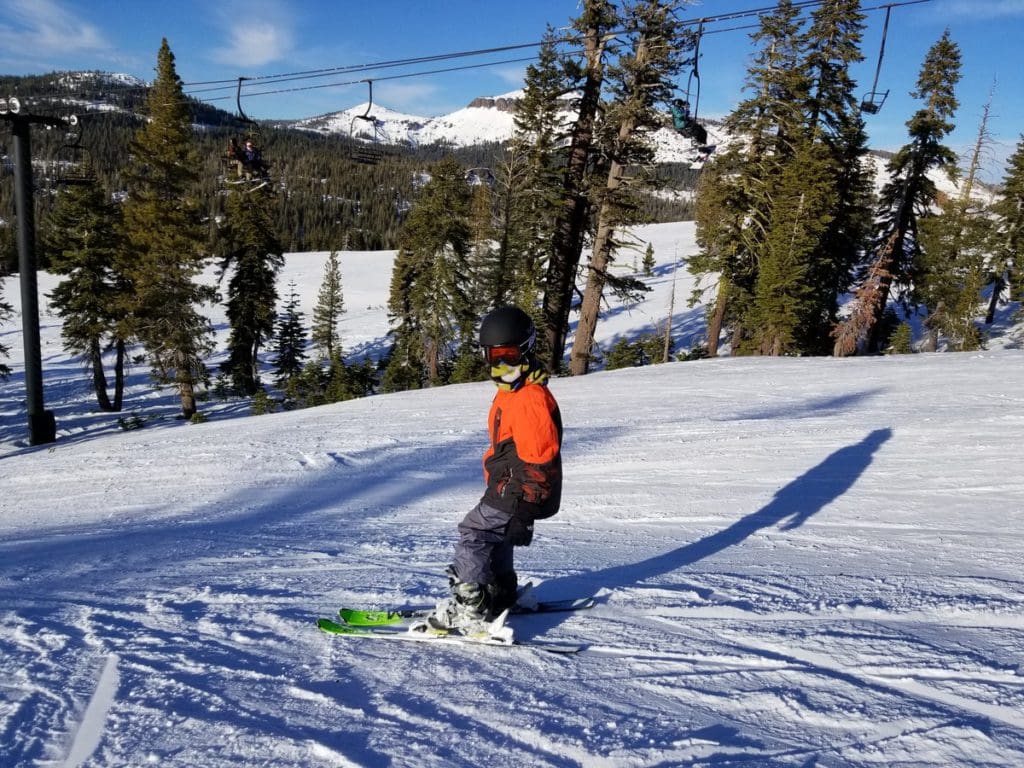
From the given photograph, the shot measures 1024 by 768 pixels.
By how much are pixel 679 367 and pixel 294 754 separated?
15.7 meters

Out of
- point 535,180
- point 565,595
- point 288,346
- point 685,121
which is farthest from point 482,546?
point 288,346

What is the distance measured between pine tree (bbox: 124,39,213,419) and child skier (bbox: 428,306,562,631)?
23.6 m

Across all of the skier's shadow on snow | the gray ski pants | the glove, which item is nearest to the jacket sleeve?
the glove

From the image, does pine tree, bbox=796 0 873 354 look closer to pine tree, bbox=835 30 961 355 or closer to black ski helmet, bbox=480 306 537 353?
pine tree, bbox=835 30 961 355

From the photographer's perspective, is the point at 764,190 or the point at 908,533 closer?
the point at 908,533

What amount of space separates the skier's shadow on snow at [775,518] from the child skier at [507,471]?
966 mm

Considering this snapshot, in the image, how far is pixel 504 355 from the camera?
3.44m

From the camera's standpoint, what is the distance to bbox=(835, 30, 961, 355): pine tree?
26828 millimetres

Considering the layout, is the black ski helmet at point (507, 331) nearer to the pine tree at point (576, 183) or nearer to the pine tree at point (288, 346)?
the pine tree at point (576, 183)

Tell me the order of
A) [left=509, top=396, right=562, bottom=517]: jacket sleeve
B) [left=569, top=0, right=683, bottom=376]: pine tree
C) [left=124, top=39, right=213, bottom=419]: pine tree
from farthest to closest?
[left=124, top=39, right=213, bottom=419]: pine tree, [left=569, top=0, right=683, bottom=376]: pine tree, [left=509, top=396, right=562, bottom=517]: jacket sleeve

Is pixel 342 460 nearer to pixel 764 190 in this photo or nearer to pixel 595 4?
pixel 595 4

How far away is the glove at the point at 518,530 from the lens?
3.58m

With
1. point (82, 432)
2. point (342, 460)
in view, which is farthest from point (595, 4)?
point (82, 432)

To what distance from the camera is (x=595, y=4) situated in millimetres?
18062
